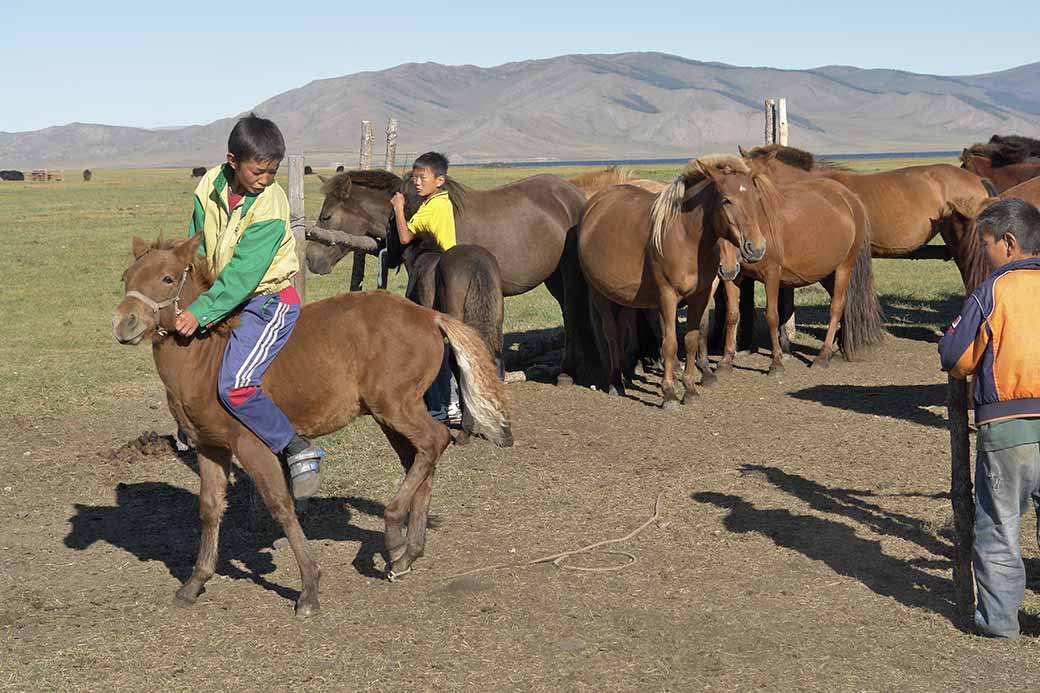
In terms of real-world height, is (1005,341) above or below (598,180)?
below

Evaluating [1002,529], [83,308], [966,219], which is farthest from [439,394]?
[83,308]

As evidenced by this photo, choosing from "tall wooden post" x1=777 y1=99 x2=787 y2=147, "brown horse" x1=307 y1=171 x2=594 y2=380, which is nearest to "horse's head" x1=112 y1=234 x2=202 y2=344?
"brown horse" x1=307 y1=171 x2=594 y2=380

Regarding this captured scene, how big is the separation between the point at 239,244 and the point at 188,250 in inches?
9.0

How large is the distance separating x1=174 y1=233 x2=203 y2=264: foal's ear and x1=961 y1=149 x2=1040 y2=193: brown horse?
1040 centimetres

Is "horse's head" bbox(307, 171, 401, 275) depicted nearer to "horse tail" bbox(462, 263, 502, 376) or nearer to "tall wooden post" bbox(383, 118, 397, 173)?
"horse tail" bbox(462, 263, 502, 376)

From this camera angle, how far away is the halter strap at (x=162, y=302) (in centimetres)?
501

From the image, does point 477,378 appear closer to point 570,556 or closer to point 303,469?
point 303,469

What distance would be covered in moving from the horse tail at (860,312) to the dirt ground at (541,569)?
2427 millimetres

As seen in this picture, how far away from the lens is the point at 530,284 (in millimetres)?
11078

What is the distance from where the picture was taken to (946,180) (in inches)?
495

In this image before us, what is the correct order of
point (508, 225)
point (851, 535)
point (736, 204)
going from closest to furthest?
1. point (851, 535)
2. point (736, 204)
3. point (508, 225)

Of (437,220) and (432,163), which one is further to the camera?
(437,220)

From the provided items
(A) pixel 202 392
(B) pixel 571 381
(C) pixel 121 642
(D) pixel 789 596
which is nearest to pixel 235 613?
(C) pixel 121 642

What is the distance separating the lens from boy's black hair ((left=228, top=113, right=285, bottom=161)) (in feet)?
16.7
